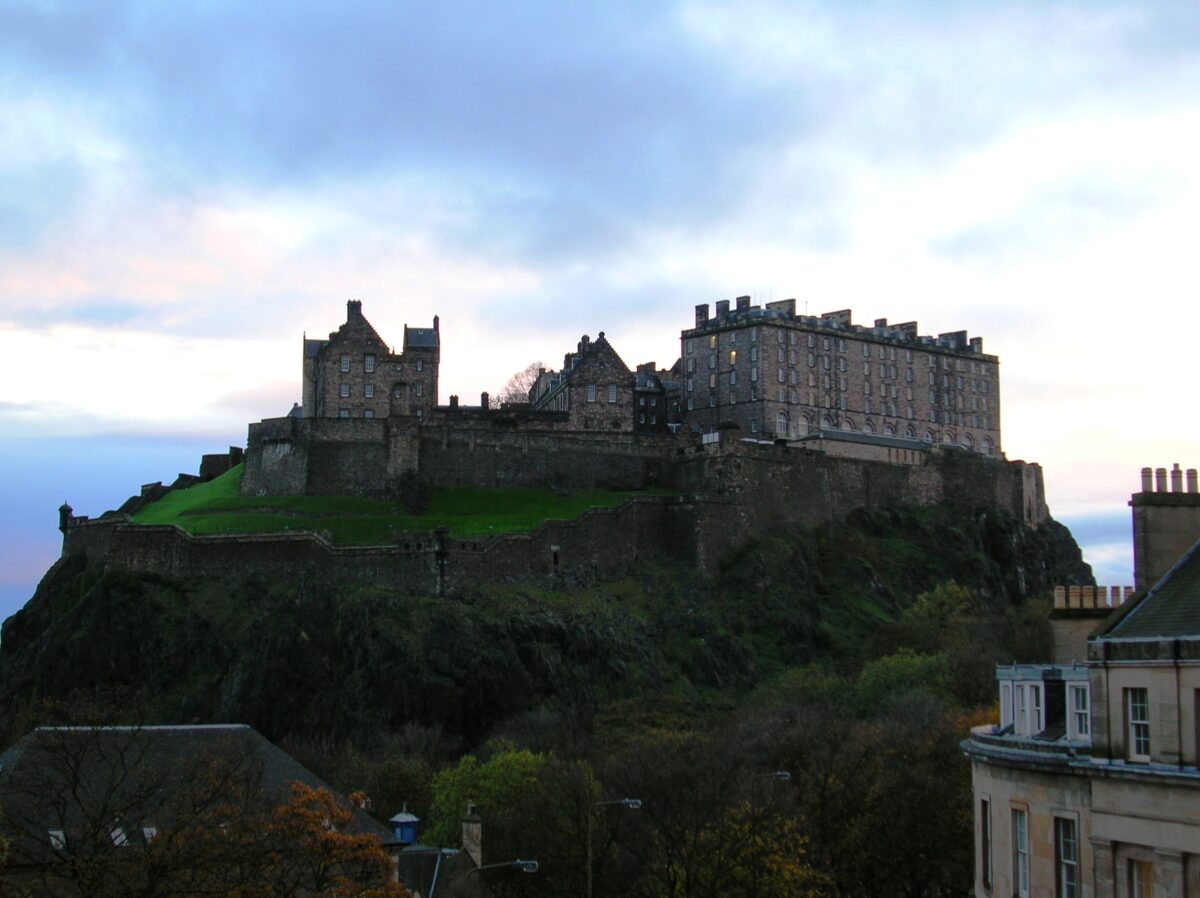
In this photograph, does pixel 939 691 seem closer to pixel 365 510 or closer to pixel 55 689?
pixel 365 510

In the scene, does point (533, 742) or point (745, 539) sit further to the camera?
point (745, 539)

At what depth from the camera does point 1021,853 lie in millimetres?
26812

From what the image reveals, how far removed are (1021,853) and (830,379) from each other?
89571 mm

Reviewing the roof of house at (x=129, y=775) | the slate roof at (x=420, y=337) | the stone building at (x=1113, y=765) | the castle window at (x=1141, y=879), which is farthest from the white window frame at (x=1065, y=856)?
the slate roof at (x=420, y=337)

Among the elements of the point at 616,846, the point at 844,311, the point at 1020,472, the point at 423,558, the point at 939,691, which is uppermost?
the point at 844,311

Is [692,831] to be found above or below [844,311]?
below

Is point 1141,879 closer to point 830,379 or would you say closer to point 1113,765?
point 1113,765

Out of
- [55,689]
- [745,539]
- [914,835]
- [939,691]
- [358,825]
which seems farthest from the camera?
[745,539]

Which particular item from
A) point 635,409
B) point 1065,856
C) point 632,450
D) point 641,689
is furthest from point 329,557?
point 1065,856

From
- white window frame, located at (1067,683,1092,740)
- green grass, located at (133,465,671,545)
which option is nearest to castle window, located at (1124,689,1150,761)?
white window frame, located at (1067,683,1092,740)

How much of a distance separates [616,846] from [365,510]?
4065cm

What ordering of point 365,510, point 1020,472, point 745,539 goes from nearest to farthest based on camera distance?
point 365,510 < point 745,539 < point 1020,472

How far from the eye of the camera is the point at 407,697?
238 feet

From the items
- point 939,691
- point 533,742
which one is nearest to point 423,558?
point 533,742
